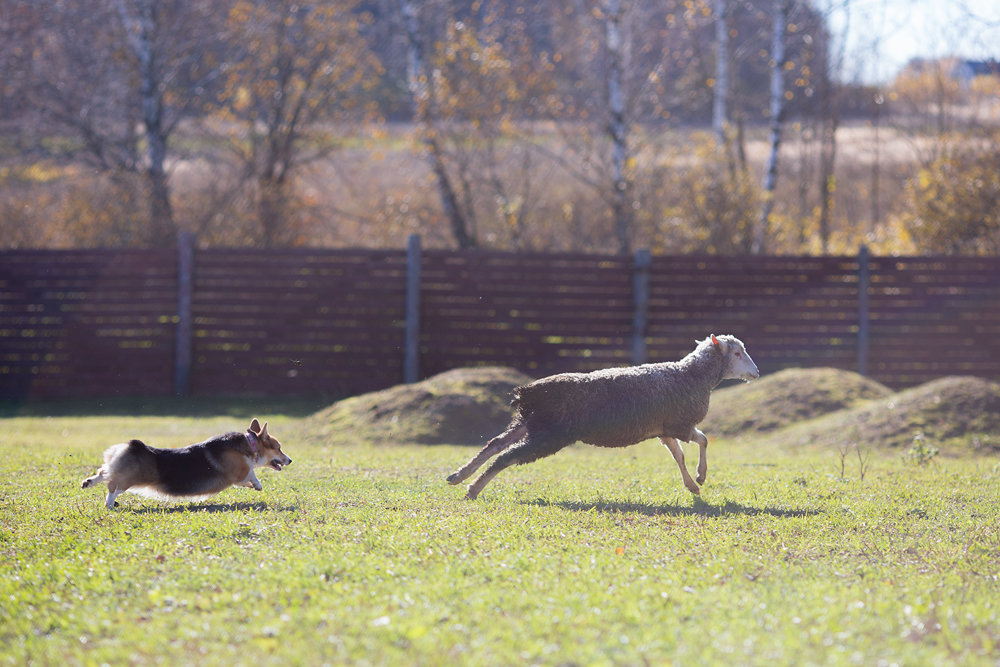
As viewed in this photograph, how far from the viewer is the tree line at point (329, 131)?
22094mm

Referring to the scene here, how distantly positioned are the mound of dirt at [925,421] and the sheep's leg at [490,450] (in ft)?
19.6

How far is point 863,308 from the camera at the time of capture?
1877 centimetres

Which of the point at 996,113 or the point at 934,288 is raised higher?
the point at 996,113

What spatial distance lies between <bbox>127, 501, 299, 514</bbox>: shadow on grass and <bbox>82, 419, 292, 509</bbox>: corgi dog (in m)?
0.11

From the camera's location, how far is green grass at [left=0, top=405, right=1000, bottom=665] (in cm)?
496

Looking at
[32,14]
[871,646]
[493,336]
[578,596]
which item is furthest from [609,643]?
[32,14]

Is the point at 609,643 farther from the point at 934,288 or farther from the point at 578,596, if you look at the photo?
the point at 934,288

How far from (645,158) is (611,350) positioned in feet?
32.0

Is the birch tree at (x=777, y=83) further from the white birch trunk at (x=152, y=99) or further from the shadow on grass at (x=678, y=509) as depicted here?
the shadow on grass at (x=678, y=509)

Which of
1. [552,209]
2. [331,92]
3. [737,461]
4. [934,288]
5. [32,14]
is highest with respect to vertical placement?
[32,14]

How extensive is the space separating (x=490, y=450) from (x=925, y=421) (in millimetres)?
7308

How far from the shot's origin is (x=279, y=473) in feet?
33.9

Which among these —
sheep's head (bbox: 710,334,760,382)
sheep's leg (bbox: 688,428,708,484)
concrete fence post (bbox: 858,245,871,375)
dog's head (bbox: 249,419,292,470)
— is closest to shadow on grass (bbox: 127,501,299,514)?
dog's head (bbox: 249,419,292,470)

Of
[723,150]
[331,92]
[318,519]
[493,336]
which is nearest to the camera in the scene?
[318,519]
